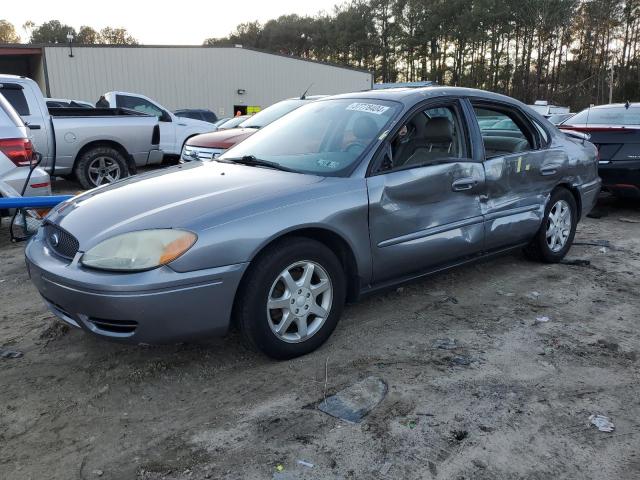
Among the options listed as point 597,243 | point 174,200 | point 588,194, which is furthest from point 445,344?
point 597,243

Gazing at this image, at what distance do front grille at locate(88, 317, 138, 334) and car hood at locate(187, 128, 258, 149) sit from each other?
5352mm

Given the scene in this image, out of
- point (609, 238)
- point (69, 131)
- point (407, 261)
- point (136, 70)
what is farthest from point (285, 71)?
point (407, 261)

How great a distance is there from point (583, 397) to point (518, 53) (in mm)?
58279

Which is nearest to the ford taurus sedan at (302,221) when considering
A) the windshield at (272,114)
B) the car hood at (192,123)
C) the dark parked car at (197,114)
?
the windshield at (272,114)

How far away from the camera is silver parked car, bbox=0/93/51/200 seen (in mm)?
5551

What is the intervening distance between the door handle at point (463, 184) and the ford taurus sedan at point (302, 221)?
0.04ft

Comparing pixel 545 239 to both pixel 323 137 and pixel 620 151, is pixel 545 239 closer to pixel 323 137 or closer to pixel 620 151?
pixel 323 137

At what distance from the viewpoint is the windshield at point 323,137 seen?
3633 mm

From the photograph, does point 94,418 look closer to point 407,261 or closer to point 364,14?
point 407,261

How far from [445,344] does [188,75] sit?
94.5 feet

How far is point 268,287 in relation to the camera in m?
2.98

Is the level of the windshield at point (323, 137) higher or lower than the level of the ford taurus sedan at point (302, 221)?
higher

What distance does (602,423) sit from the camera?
8.69 feet

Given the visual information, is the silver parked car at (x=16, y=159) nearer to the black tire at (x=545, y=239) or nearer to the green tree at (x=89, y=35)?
the black tire at (x=545, y=239)
